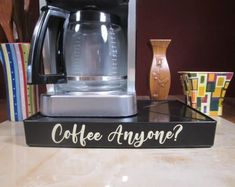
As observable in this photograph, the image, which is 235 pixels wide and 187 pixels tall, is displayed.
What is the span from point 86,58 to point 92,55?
2 cm

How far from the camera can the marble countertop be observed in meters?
0.33

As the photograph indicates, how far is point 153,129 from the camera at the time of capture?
0.45 m

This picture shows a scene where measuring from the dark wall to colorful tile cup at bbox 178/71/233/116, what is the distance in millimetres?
286

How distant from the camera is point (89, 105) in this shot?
49 cm

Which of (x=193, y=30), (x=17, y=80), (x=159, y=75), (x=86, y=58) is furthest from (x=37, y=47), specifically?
(x=193, y=30)

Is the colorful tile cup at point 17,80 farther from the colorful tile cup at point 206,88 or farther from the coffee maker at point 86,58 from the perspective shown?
the colorful tile cup at point 206,88

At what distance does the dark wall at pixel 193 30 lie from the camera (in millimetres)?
993

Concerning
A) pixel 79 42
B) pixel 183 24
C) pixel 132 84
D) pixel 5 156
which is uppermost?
pixel 183 24

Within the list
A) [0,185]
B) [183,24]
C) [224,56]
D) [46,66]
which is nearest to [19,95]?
[46,66]

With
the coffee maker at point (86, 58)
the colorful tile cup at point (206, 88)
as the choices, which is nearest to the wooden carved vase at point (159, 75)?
the colorful tile cup at point (206, 88)

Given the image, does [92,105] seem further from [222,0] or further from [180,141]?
[222,0]

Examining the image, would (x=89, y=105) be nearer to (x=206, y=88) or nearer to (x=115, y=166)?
(x=115, y=166)

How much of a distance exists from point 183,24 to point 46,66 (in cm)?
66

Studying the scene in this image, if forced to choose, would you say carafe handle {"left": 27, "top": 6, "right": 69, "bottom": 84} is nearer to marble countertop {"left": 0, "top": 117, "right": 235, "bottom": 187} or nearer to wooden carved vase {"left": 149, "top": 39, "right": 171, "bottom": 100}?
marble countertop {"left": 0, "top": 117, "right": 235, "bottom": 187}
